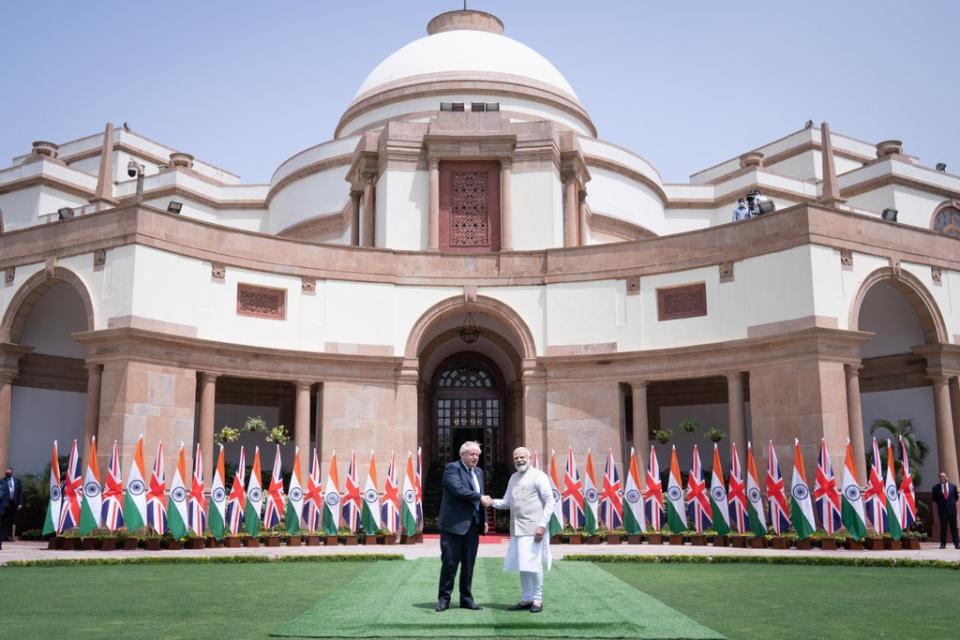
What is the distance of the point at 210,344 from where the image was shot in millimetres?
26188

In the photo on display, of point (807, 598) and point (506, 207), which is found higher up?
point (506, 207)

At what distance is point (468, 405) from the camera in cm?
3481

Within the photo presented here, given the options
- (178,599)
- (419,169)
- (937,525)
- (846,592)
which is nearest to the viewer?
(178,599)

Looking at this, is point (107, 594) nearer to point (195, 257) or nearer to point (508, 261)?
point (195, 257)

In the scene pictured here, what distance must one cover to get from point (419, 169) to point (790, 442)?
16.6m

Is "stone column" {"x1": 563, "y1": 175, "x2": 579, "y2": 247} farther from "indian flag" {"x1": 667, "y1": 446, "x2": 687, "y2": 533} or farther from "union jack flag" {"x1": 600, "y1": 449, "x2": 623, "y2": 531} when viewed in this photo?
"indian flag" {"x1": 667, "y1": 446, "x2": 687, "y2": 533}

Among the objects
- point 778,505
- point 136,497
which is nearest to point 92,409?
point 136,497

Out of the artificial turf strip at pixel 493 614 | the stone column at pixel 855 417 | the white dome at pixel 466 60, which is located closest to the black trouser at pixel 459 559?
the artificial turf strip at pixel 493 614

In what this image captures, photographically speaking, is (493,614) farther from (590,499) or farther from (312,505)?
(590,499)

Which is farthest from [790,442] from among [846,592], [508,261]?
[846,592]

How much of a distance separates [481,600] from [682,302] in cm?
1843

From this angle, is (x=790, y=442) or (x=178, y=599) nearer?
(x=178, y=599)

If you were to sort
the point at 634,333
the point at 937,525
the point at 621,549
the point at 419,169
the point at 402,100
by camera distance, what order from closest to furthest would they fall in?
the point at 621,549 → the point at 937,525 → the point at 634,333 → the point at 419,169 → the point at 402,100

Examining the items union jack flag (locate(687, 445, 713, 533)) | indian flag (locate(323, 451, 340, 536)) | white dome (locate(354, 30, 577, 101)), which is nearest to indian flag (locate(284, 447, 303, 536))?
indian flag (locate(323, 451, 340, 536))
